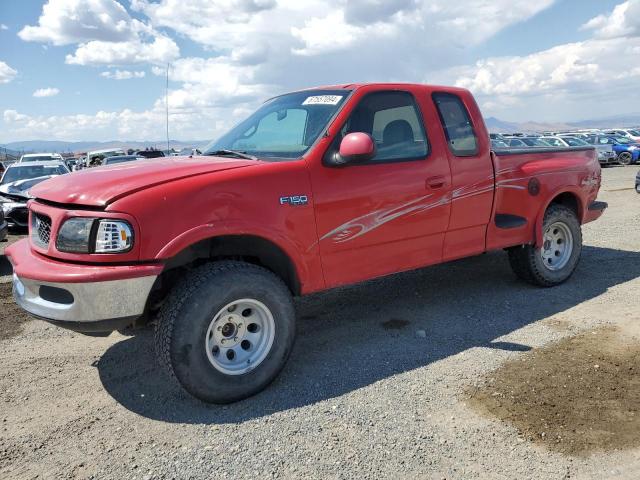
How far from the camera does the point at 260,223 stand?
133 inches

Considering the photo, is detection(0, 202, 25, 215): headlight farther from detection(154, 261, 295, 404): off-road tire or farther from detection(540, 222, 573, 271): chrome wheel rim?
detection(540, 222, 573, 271): chrome wheel rim

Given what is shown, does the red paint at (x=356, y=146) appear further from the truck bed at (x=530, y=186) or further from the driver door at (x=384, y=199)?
the truck bed at (x=530, y=186)

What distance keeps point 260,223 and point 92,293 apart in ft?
3.51

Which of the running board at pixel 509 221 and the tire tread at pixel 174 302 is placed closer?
the tire tread at pixel 174 302

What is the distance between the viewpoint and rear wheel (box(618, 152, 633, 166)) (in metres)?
26.4

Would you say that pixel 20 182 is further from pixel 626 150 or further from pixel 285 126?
pixel 626 150

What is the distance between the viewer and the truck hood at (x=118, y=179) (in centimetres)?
310

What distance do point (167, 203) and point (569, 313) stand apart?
3.76 m

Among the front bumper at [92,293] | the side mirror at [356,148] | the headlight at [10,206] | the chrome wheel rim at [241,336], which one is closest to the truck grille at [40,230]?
the front bumper at [92,293]

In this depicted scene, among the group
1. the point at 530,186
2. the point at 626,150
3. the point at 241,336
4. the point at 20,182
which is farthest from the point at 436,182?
the point at 626,150

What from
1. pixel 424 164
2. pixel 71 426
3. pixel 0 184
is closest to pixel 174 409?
pixel 71 426

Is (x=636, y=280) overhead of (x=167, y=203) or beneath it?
beneath

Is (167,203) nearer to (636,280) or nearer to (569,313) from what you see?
(569,313)

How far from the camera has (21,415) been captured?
11.0ft
